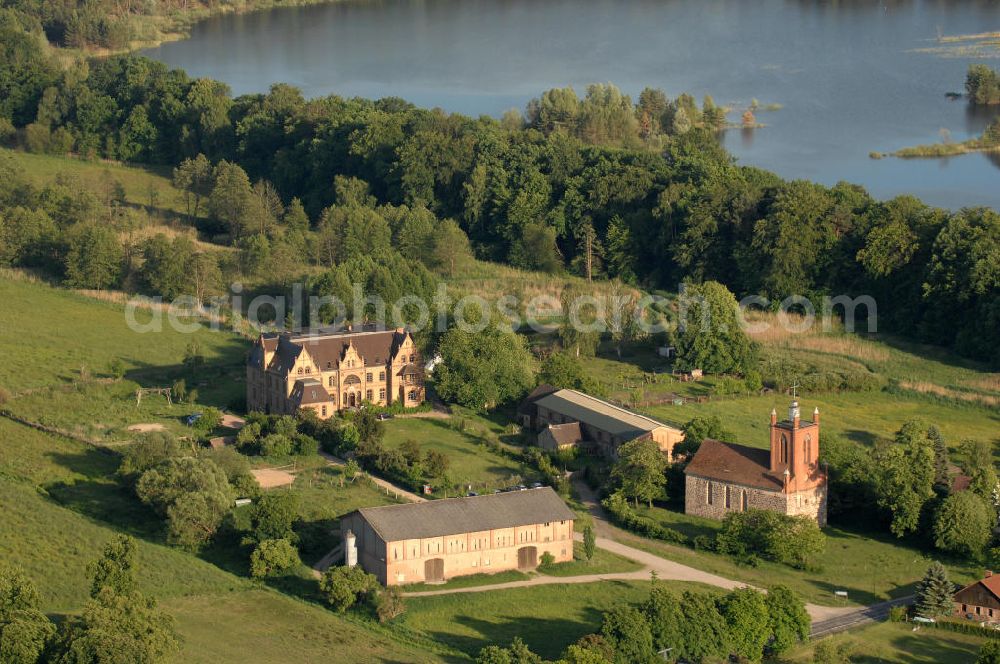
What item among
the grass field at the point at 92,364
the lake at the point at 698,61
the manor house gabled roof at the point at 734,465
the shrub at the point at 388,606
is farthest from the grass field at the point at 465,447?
the lake at the point at 698,61

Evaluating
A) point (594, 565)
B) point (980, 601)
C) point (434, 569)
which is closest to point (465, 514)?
point (434, 569)

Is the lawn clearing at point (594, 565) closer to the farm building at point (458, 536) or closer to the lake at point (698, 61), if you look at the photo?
the farm building at point (458, 536)

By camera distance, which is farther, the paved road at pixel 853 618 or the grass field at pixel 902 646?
the paved road at pixel 853 618

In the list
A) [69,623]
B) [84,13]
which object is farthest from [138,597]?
[84,13]

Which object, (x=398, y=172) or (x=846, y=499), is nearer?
(x=846, y=499)

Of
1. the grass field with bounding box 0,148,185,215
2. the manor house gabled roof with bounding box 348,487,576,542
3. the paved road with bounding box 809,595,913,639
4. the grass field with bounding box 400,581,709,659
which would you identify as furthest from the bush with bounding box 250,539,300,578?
the grass field with bounding box 0,148,185,215

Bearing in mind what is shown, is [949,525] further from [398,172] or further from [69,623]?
[398,172]
